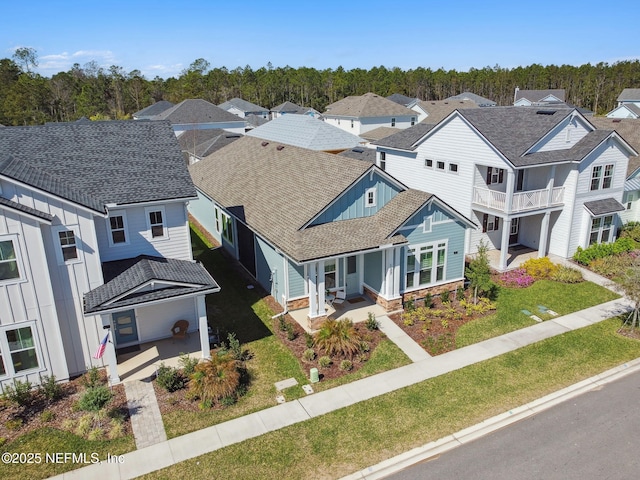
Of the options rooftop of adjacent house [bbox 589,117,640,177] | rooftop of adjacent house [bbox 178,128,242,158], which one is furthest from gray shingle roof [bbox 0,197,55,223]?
rooftop of adjacent house [bbox 589,117,640,177]

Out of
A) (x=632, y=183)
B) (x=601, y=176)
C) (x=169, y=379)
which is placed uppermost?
(x=601, y=176)

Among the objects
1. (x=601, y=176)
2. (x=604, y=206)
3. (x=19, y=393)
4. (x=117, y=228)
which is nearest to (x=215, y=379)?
(x=19, y=393)

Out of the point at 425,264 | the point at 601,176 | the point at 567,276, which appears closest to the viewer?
the point at 425,264

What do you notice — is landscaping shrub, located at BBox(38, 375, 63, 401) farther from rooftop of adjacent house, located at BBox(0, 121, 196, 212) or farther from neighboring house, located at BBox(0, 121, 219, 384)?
rooftop of adjacent house, located at BBox(0, 121, 196, 212)

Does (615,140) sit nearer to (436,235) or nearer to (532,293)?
(532,293)

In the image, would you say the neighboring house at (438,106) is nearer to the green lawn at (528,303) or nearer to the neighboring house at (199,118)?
the neighboring house at (199,118)

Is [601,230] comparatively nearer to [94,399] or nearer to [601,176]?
[601,176]
